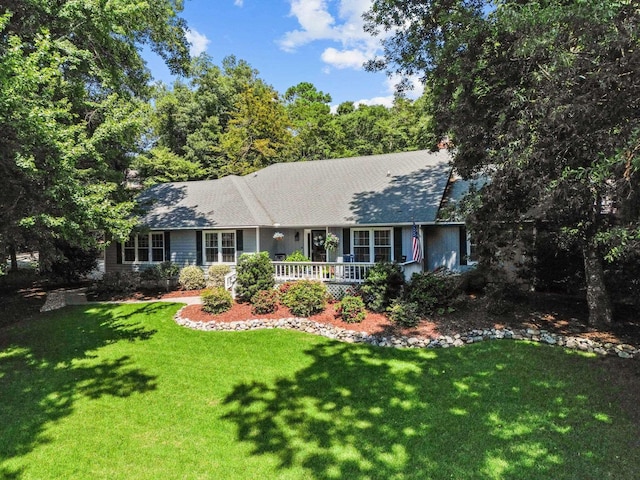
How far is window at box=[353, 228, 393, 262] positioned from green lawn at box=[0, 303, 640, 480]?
654cm

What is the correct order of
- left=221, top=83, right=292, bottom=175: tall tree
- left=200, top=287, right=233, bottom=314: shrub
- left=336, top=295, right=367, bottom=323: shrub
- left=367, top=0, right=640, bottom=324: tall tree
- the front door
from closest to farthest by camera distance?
left=367, top=0, right=640, bottom=324: tall tree → left=336, top=295, right=367, bottom=323: shrub → left=200, top=287, right=233, bottom=314: shrub → the front door → left=221, top=83, right=292, bottom=175: tall tree

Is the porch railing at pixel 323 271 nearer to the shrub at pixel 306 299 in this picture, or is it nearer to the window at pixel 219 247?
the shrub at pixel 306 299

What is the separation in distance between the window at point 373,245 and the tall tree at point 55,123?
878 cm

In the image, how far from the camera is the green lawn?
15.0ft

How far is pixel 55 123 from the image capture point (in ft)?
25.1

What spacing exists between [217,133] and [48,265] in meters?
25.6

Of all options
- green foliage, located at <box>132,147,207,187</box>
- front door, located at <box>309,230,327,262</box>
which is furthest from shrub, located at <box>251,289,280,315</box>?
green foliage, located at <box>132,147,207,187</box>

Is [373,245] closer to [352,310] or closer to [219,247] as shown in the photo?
[352,310]

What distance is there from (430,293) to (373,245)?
191 inches

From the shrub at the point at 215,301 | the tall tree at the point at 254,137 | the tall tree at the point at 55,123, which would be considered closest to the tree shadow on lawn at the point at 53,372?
the shrub at the point at 215,301

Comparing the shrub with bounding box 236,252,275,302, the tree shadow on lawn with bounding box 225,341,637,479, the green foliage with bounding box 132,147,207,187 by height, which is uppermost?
the green foliage with bounding box 132,147,207,187

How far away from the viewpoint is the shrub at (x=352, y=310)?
10.4 metres

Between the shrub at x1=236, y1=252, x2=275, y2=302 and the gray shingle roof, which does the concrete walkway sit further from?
the gray shingle roof

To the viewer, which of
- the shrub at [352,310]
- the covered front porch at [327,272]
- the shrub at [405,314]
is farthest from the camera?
the covered front porch at [327,272]
